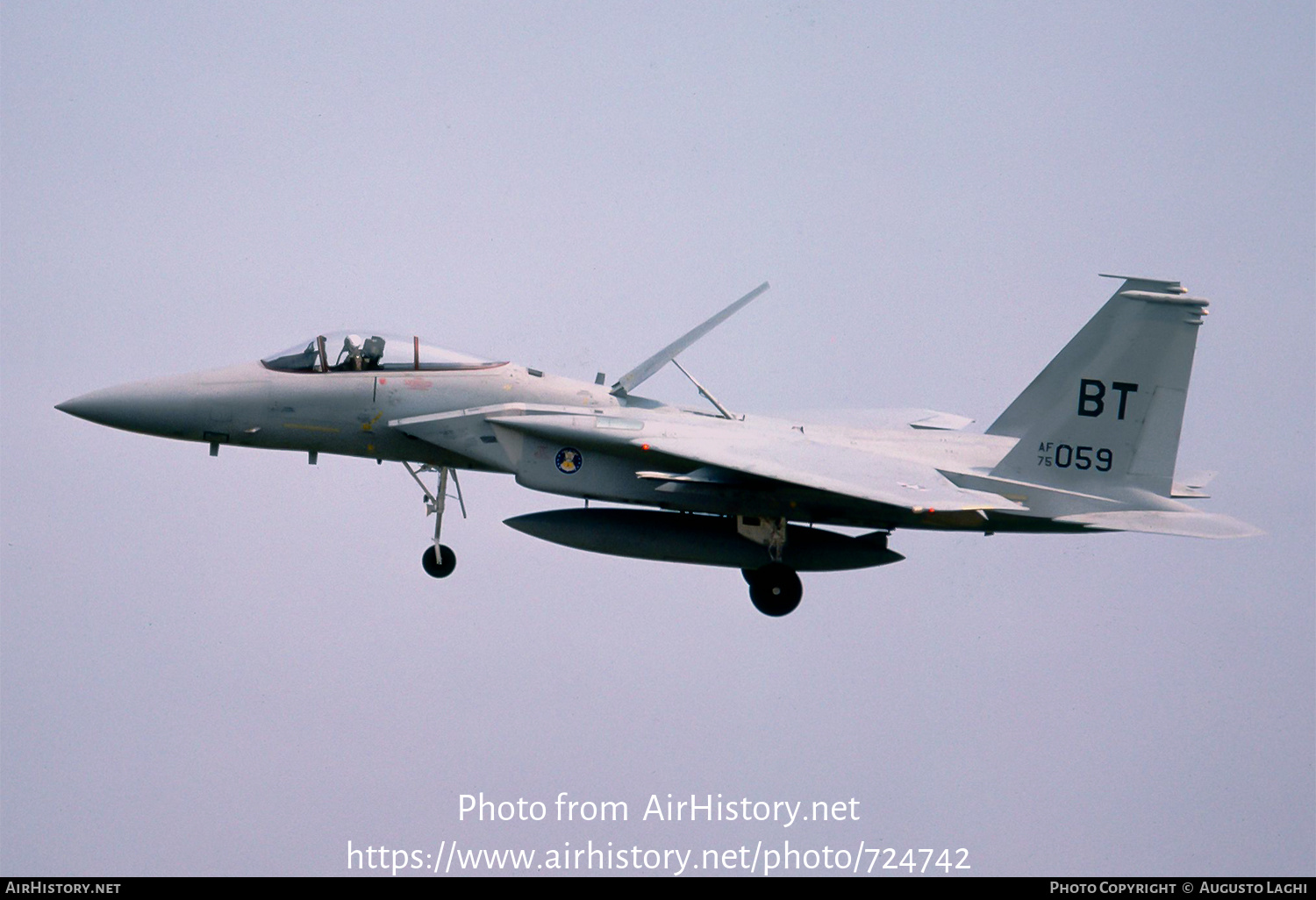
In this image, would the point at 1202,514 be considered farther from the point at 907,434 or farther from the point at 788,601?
the point at 788,601

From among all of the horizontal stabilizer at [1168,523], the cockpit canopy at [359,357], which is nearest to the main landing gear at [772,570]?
the horizontal stabilizer at [1168,523]

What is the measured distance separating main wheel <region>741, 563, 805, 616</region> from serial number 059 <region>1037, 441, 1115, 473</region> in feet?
9.63

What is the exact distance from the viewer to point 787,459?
1427 centimetres

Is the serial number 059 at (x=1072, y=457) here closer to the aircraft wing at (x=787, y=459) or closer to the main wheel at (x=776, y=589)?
the aircraft wing at (x=787, y=459)

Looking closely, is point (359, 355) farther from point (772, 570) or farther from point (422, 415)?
point (772, 570)

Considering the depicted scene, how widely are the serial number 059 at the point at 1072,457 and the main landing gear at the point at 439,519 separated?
20.5 feet

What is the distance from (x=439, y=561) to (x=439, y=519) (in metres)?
0.46

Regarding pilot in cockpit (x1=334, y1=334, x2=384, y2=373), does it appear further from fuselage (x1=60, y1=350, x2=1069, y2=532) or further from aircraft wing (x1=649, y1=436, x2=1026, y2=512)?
aircraft wing (x1=649, y1=436, x2=1026, y2=512)

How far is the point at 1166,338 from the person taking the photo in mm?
15320

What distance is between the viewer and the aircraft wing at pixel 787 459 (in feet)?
44.7

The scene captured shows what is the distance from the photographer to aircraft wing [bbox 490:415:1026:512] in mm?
13633

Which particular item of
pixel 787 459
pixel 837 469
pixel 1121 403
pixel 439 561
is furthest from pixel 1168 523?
pixel 439 561

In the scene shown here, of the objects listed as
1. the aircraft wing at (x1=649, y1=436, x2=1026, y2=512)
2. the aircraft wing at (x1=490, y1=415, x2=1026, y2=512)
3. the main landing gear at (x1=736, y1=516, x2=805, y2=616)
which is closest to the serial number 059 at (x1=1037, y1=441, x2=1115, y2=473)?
the aircraft wing at (x1=490, y1=415, x2=1026, y2=512)

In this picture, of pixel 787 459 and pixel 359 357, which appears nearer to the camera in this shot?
pixel 787 459
